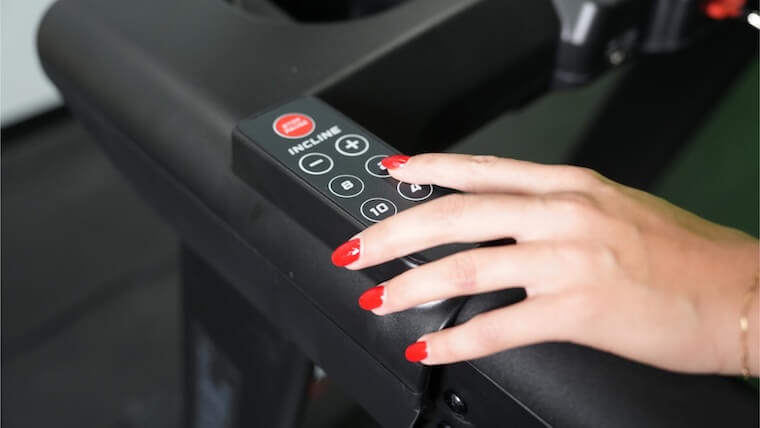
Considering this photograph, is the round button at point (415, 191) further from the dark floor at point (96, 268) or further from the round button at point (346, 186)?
the dark floor at point (96, 268)

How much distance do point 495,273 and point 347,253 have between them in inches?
3.6

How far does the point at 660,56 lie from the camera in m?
0.86

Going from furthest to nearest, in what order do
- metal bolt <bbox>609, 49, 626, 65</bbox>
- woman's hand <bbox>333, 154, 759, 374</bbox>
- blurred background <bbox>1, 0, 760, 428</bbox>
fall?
blurred background <bbox>1, 0, 760, 428</bbox> < metal bolt <bbox>609, 49, 626, 65</bbox> < woman's hand <bbox>333, 154, 759, 374</bbox>

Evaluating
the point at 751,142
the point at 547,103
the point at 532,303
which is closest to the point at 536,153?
the point at 547,103

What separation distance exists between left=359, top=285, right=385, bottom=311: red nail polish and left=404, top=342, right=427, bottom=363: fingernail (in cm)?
→ 3

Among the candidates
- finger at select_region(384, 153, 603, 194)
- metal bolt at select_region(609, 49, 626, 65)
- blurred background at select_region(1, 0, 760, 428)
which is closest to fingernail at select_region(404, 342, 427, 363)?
finger at select_region(384, 153, 603, 194)

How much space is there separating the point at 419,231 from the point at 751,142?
2.61 feet

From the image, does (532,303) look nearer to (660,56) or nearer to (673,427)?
(673,427)

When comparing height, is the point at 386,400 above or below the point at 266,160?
below

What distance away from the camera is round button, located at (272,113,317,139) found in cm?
50

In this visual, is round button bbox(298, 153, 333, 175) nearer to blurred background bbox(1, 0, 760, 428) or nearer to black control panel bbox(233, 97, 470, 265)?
black control panel bbox(233, 97, 470, 265)

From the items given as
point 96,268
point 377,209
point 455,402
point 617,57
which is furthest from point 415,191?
point 96,268

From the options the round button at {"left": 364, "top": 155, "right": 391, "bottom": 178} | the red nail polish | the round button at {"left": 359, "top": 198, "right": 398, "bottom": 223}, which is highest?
the round button at {"left": 364, "top": 155, "right": 391, "bottom": 178}

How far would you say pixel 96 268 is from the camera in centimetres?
144
